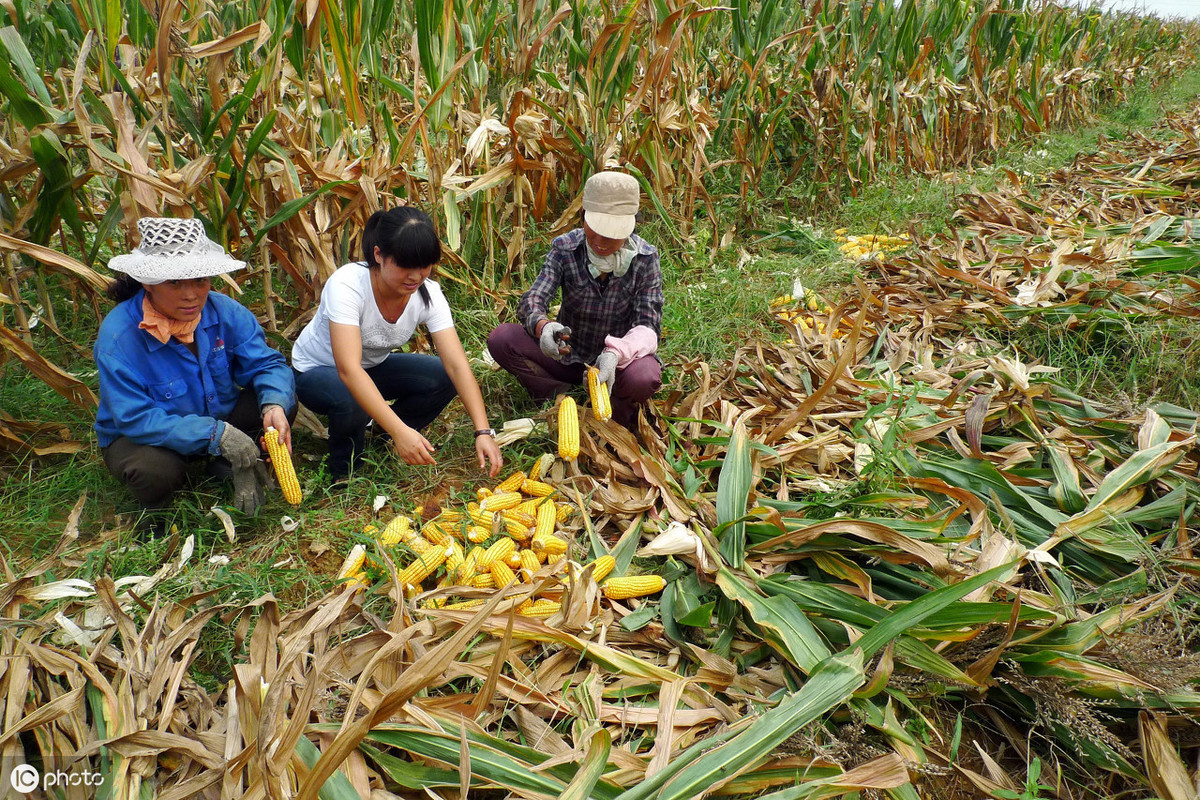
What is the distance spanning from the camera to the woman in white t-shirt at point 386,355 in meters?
2.56

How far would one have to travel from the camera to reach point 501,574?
7.36 feet

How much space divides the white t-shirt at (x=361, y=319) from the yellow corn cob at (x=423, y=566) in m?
0.92

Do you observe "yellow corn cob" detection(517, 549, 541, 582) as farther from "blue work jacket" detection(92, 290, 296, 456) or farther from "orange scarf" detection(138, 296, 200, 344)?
"orange scarf" detection(138, 296, 200, 344)

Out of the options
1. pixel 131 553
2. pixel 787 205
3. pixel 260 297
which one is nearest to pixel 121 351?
pixel 131 553

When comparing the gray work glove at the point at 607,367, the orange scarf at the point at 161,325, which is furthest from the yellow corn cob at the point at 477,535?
the orange scarf at the point at 161,325

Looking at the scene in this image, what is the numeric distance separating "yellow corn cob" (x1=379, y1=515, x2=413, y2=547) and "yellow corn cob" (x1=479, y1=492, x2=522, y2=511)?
0.88 ft

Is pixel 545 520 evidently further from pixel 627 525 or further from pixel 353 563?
pixel 353 563

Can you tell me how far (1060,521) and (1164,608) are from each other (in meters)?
0.37

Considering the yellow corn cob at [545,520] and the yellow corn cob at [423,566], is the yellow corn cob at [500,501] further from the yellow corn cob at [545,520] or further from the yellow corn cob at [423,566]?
the yellow corn cob at [423,566]

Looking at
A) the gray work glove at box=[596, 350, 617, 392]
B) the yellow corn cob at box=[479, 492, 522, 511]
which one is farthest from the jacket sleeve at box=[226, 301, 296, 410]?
the gray work glove at box=[596, 350, 617, 392]

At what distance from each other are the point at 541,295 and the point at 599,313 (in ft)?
0.94

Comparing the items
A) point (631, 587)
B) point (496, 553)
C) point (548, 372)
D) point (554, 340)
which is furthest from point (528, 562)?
point (548, 372)

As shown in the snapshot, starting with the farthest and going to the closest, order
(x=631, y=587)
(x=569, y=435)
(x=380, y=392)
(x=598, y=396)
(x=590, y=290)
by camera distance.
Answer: (x=590, y=290)
(x=380, y=392)
(x=598, y=396)
(x=569, y=435)
(x=631, y=587)

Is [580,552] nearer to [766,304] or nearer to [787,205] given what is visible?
[766,304]
